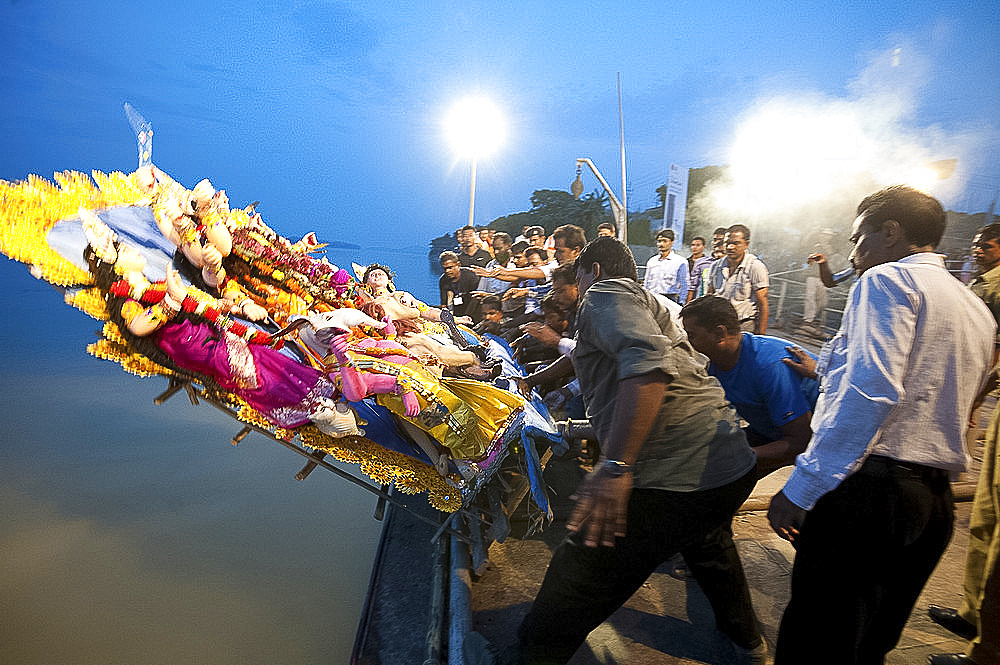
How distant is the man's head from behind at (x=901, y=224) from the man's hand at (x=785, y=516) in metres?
0.71

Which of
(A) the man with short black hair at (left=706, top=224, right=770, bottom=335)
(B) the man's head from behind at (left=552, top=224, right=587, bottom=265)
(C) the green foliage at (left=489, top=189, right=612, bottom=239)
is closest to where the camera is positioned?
(B) the man's head from behind at (left=552, top=224, right=587, bottom=265)

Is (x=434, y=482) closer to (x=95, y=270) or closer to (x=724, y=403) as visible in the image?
(x=724, y=403)

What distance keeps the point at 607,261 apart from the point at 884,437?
0.97 metres

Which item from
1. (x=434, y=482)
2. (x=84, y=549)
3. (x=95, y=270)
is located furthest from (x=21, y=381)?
(x=434, y=482)

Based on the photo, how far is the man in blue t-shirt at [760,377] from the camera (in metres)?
2.12

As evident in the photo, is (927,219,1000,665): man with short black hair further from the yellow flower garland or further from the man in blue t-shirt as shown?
the yellow flower garland

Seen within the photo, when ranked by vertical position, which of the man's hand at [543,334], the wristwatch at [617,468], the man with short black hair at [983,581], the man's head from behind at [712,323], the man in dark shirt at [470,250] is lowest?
the man with short black hair at [983,581]

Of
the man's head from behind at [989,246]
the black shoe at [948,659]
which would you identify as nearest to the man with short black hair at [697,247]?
the man's head from behind at [989,246]

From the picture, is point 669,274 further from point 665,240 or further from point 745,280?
point 745,280

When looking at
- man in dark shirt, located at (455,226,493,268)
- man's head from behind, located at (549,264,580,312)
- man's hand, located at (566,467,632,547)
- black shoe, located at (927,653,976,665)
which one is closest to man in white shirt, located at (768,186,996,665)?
man's hand, located at (566,467,632,547)

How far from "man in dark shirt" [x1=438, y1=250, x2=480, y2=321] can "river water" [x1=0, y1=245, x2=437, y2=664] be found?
2.41 metres

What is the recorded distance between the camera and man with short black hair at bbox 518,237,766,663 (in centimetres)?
139

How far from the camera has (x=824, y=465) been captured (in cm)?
124

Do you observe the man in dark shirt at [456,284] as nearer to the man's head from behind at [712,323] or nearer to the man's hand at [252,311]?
the man's hand at [252,311]
